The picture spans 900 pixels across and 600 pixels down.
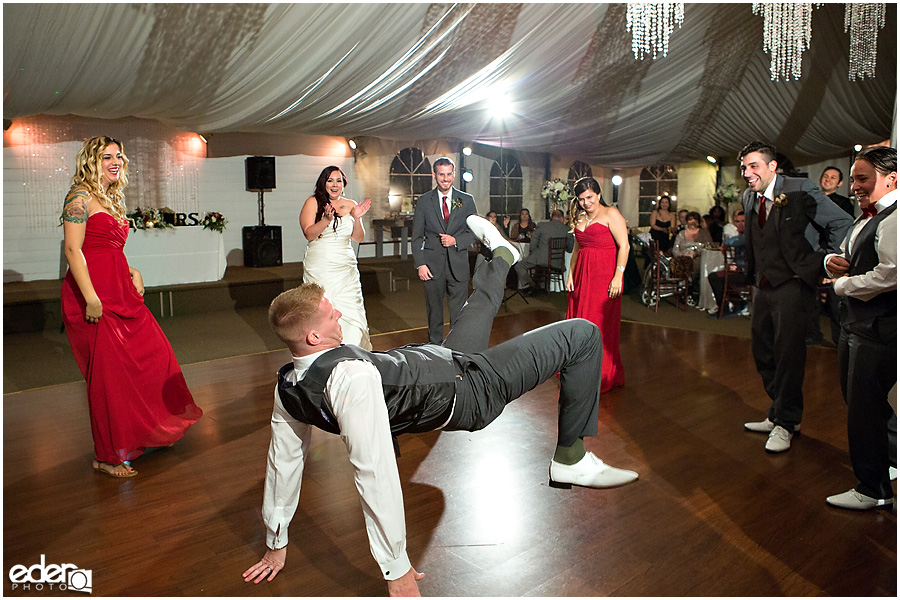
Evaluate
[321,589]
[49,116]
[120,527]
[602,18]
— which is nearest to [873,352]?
[321,589]

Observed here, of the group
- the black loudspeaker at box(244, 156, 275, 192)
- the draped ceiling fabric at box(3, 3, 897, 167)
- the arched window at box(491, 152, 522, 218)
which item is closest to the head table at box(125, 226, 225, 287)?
the draped ceiling fabric at box(3, 3, 897, 167)

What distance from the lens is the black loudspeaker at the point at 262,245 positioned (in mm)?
9648

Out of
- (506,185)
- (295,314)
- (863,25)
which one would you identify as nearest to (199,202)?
(506,185)

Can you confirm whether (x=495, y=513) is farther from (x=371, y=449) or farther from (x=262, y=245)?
(x=262, y=245)

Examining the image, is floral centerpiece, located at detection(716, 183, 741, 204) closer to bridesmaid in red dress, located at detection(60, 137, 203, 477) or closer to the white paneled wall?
the white paneled wall

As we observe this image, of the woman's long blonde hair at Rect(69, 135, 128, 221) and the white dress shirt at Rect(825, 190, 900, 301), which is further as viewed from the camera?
the woman's long blonde hair at Rect(69, 135, 128, 221)

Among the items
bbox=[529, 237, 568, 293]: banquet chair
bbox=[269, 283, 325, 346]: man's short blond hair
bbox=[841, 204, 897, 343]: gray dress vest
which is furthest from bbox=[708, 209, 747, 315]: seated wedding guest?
bbox=[269, 283, 325, 346]: man's short blond hair

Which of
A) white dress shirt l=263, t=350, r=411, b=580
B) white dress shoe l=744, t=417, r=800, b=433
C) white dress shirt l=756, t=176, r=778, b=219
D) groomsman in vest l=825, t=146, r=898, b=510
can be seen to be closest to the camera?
white dress shirt l=263, t=350, r=411, b=580

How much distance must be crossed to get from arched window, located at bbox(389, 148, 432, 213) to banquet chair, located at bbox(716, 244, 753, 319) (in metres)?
5.50

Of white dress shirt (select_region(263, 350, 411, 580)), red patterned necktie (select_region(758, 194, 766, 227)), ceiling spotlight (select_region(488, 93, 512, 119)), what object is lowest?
white dress shirt (select_region(263, 350, 411, 580))

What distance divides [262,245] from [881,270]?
8.24m

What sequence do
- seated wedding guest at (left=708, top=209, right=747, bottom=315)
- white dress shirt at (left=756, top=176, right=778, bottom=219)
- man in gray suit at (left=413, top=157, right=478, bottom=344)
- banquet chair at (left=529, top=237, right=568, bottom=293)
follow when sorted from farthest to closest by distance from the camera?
1. banquet chair at (left=529, top=237, right=568, bottom=293)
2. seated wedding guest at (left=708, top=209, right=747, bottom=315)
3. man in gray suit at (left=413, top=157, right=478, bottom=344)
4. white dress shirt at (left=756, top=176, right=778, bottom=219)

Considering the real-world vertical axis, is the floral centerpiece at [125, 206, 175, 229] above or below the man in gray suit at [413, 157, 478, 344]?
above

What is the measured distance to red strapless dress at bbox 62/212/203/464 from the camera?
3238 millimetres
